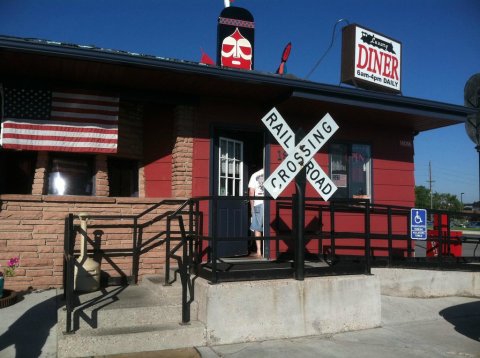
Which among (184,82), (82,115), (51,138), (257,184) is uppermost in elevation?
(184,82)

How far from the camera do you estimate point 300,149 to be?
5.65m

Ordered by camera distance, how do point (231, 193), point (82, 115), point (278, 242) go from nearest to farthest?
1. point (82, 115)
2. point (278, 242)
3. point (231, 193)

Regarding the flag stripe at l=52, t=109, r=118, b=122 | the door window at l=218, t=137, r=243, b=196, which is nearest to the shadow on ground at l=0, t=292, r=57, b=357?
the flag stripe at l=52, t=109, r=118, b=122

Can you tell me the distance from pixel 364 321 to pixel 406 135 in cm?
519

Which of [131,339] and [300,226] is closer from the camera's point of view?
[131,339]

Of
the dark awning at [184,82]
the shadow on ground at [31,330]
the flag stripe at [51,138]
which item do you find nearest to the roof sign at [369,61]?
the dark awning at [184,82]

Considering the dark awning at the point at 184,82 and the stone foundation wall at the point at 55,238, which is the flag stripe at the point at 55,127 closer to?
the dark awning at the point at 184,82

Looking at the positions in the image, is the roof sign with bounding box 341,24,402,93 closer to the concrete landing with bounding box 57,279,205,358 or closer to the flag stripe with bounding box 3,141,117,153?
the flag stripe with bounding box 3,141,117,153

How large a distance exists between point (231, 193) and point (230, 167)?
0.47 metres

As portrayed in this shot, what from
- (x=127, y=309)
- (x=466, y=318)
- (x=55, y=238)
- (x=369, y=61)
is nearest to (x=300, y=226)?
(x=127, y=309)

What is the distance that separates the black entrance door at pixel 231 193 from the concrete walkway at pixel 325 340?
8.56 feet

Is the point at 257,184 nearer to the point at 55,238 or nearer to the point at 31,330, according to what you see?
the point at 55,238

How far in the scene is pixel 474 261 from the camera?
348 inches

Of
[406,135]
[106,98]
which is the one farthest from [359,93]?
[106,98]
